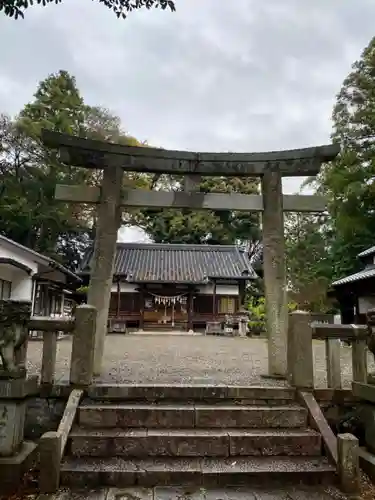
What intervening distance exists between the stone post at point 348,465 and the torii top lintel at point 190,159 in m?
4.07

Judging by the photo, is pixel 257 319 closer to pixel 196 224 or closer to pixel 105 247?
pixel 196 224

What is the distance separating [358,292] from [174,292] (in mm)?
13129

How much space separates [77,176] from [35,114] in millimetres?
5603

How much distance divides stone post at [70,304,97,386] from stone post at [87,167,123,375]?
109cm

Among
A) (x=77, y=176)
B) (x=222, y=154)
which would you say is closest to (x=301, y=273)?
(x=77, y=176)

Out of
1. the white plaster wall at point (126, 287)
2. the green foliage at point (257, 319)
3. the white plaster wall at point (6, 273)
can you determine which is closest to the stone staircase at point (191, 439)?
the white plaster wall at point (6, 273)

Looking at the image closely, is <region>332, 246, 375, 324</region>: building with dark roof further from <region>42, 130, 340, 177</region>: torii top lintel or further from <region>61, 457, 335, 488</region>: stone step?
<region>61, 457, 335, 488</region>: stone step

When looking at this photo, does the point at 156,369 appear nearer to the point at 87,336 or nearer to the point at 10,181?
the point at 87,336

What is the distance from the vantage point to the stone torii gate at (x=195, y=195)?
19.6ft

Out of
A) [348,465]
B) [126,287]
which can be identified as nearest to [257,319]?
[126,287]

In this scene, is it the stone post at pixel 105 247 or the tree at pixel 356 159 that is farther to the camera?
the tree at pixel 356 159

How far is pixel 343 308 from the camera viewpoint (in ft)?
57.9

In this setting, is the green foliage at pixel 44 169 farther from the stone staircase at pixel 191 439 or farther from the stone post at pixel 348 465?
the stone post at pixel 348 465

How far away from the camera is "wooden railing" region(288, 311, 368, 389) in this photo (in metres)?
4.70
